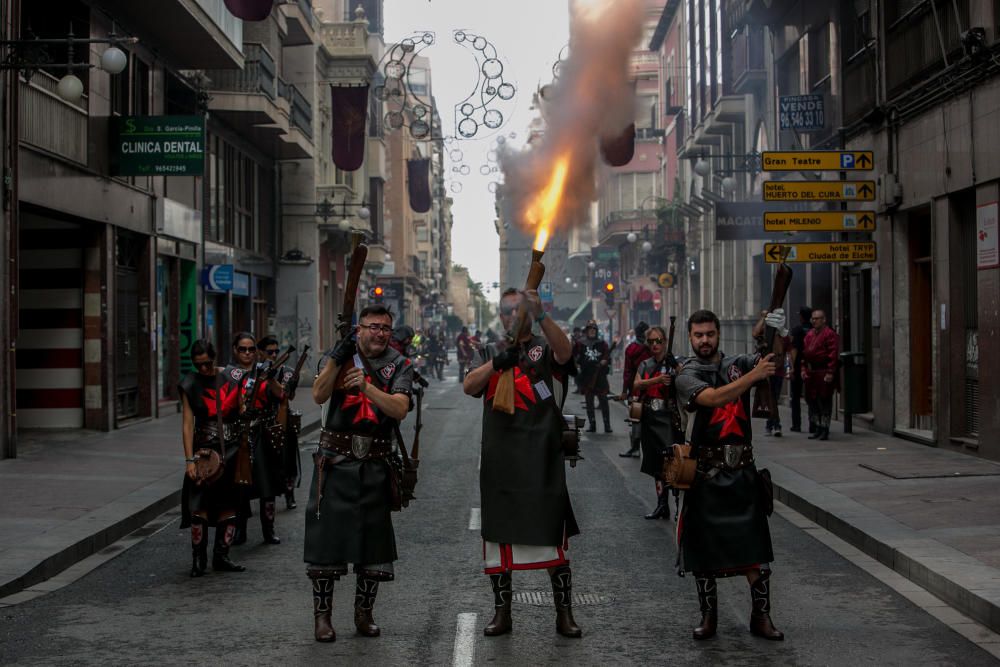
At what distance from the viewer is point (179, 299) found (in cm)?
2486

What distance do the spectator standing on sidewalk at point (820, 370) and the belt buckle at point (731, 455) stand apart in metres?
11.0

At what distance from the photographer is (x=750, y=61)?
29078 mm

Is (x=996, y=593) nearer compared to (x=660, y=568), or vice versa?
(x=996, y=593)

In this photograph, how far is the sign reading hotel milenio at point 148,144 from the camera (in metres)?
19.6

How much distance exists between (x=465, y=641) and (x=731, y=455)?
71.5 inches

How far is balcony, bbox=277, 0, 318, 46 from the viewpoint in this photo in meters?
33.5

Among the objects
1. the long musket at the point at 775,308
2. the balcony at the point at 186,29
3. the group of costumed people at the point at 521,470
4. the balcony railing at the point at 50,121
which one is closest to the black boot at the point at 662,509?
the long musket at the point at 775,308

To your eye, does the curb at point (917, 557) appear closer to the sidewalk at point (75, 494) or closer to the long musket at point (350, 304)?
the long musket at point (350, 304)

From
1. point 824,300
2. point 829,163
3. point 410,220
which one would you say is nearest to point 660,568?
point 829,163

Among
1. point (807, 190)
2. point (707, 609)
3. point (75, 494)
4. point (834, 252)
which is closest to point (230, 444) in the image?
point (75, 494)

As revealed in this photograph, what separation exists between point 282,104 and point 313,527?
25404mm

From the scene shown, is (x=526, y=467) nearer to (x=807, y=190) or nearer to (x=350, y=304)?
(x=350, y=304)

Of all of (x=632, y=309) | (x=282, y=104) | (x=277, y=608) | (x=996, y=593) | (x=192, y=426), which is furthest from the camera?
(x=632, y=309)

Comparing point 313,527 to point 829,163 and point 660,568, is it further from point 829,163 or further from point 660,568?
point 829,163
